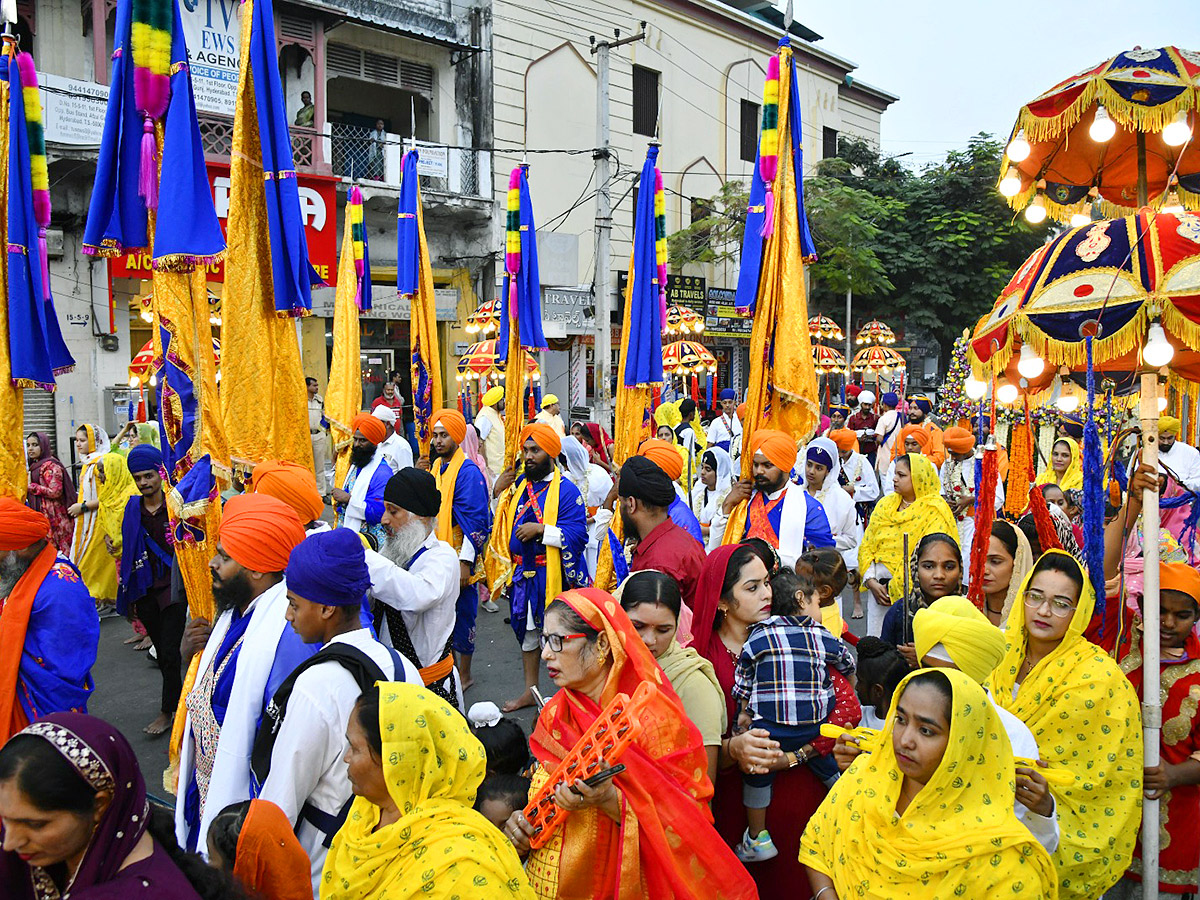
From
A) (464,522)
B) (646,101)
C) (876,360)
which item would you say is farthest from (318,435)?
(646,101)

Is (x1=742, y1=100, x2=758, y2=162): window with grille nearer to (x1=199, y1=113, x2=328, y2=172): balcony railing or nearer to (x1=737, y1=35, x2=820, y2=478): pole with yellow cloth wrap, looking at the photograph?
(x1=199, y1=113, x2=328, y2=172): balcony railing

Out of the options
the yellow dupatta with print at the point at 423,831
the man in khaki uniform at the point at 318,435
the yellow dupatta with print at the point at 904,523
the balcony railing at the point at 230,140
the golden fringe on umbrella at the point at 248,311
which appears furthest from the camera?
the balcony railing at the point at 230,140

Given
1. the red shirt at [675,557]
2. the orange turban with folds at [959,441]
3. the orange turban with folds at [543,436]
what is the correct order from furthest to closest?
the orange turban with folds at [959,441]
the orange turban with folds at [543,436]
the red shirt at [675,557]

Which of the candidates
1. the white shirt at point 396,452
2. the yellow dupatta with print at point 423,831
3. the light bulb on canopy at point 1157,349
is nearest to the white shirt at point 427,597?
the yellow dupatta with print at point 423,831

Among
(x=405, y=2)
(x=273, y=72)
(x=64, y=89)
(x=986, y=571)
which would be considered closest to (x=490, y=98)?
(x=405, y=2)

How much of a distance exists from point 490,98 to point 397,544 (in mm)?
17247

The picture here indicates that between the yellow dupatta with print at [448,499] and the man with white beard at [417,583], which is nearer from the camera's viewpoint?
the man with white beard at [417,583]

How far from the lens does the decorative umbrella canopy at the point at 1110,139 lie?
144 inches

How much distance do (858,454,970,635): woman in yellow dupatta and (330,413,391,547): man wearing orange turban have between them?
10.9 ft

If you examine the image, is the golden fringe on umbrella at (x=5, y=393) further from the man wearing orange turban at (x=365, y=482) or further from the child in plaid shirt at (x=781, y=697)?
the child in plaid shirt at (x=781, y=697)

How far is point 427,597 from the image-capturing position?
12.4 feet

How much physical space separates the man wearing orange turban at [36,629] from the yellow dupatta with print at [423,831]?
1957 mm

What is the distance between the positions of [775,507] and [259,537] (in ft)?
10.2

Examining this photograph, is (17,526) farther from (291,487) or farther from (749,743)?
(749,743)
